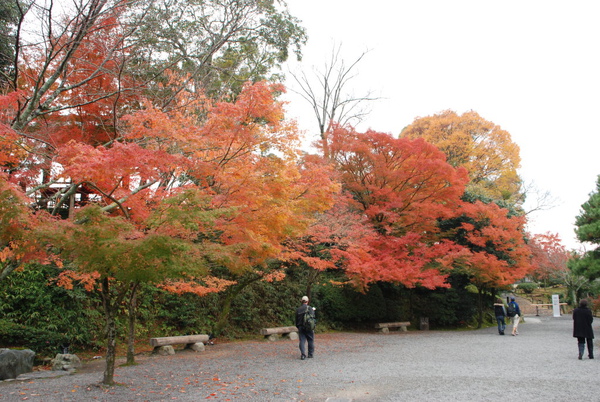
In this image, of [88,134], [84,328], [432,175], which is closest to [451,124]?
[432,175]

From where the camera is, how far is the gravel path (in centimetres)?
578

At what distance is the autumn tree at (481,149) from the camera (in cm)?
2628

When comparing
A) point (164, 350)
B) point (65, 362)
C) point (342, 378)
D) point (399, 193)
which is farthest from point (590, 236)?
point (65, 362)

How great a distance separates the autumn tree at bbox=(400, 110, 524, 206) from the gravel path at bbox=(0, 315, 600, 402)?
17.2 metres

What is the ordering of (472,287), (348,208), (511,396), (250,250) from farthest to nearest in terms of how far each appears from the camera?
(472,287)
(348,208)
(250,250)
(511,396)

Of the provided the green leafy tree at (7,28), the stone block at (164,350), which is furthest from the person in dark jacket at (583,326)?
the green leafy tree at (7,28)

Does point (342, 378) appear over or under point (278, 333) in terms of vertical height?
over

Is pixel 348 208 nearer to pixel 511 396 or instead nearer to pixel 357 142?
pixel 357 142

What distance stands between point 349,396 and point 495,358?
519cm

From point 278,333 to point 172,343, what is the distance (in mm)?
4182

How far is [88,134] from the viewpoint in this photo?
11672mm

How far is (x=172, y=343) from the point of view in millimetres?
10109

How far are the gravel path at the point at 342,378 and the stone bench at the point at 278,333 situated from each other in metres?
2.27

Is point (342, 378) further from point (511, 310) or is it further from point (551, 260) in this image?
point (551, 260)
